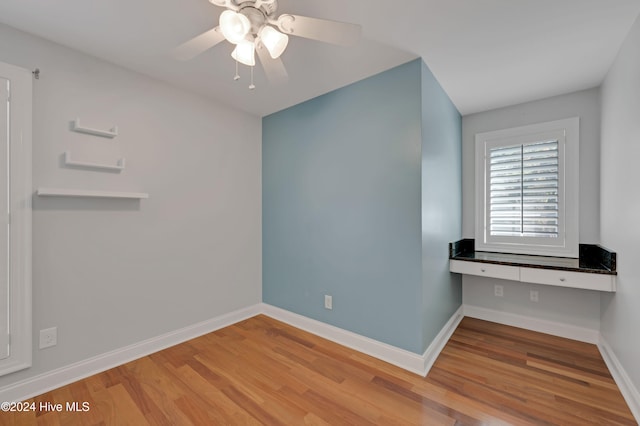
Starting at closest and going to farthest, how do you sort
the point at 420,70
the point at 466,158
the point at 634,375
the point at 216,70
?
the point at 634,375 → the point at 420,70 → the point at 216,70 → the point at 466,158

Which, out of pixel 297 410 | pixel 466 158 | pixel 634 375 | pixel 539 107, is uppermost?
pixel 539 107

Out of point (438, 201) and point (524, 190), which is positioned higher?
point (524, 190)

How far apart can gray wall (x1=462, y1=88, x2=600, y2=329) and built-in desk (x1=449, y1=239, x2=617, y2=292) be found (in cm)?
27

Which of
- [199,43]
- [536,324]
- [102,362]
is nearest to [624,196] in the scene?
[536,324]

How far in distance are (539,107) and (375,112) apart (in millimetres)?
1841

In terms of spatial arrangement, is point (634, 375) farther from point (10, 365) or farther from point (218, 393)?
point (10, 365)

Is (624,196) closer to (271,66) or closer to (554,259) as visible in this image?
(554,259)

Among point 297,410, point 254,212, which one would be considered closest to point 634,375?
point 297,410

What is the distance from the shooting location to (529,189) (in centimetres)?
283

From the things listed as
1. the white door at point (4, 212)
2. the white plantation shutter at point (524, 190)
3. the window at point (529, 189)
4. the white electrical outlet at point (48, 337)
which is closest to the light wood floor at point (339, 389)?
the white electrical outlet at point (48, 337)

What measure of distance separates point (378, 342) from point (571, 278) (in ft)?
5.54

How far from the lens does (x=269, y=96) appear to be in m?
2.78

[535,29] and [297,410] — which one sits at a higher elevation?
[535,29]

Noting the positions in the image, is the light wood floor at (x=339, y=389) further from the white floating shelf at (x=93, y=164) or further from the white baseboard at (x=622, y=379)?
the white floating shelf at (x=93, y=164)
